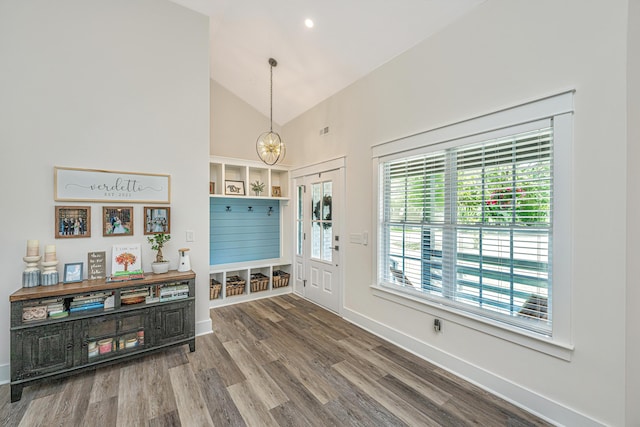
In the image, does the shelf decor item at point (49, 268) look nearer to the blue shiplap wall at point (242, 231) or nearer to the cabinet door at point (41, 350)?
the cabinet door at point (41, 350)

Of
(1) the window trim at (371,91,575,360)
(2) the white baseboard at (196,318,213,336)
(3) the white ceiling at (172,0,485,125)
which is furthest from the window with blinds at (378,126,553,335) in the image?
(2) the white baseboard at (196,318,213,336)

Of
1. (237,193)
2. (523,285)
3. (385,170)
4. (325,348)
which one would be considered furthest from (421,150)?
(237,193)

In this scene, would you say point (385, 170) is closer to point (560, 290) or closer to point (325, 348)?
point (560, 290)

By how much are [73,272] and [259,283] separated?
→ 2.54 metres

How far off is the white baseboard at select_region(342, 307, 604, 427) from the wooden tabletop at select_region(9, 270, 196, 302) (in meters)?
2.40

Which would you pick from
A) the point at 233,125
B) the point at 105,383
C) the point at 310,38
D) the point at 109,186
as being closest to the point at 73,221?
the point at 109,186

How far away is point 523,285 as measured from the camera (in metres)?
2.12

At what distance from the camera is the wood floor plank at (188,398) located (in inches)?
76.9

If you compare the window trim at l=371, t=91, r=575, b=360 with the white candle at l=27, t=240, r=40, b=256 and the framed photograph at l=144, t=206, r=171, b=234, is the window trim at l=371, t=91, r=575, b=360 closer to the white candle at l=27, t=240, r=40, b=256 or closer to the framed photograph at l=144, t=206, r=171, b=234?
the framed photograph at l=144, t=206, r=171, b=234

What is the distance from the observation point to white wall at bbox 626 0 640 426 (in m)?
1.65

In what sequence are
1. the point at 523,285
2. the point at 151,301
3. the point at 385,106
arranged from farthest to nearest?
the point at 385,106
the point at 151,301
the point at 523,285

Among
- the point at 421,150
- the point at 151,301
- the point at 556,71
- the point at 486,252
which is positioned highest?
the point at 556,71

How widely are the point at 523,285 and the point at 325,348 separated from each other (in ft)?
6.52

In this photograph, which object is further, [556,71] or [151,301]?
[151,301]
